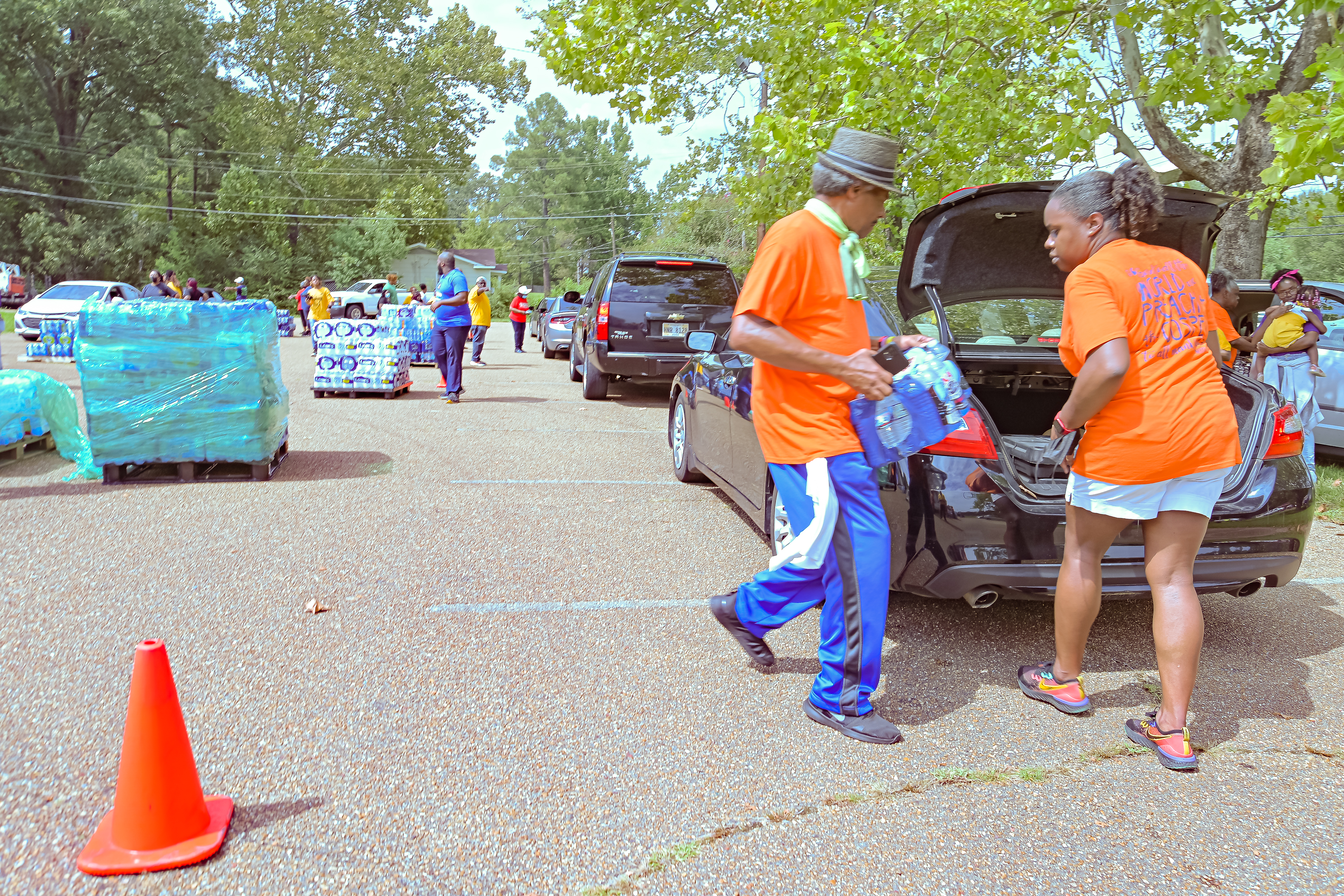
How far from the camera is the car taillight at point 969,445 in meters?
3.89

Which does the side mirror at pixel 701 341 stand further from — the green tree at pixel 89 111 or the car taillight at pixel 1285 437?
the green tree at pixel 89 111

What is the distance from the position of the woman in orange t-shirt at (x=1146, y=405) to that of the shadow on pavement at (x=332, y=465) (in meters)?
5.77

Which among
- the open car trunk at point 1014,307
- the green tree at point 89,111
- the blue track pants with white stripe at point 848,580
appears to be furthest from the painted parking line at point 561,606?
the green tree at point 89,111

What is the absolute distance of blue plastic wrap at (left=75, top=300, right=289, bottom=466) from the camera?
6988mm

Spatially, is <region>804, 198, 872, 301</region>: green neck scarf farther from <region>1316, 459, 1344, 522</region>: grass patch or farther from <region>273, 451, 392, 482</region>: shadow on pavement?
<region>273, 451, 392, 482</region>: shadow on pavement

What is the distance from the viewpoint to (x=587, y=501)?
708cm

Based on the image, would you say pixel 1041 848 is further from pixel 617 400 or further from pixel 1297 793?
pixel 617 400

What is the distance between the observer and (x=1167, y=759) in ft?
10.8

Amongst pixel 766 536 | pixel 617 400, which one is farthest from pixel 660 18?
pixel 766 536

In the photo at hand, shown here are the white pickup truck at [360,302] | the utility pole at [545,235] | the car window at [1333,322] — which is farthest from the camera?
the utility pole at [545,235]

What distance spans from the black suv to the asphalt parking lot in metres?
6.21

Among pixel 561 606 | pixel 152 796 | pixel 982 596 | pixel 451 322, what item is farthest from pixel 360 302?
pixel 152 796

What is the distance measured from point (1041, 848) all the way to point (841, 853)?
56 centimetres

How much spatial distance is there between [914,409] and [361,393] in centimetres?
1111
